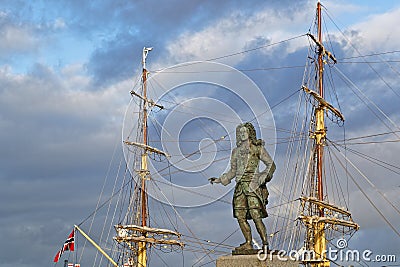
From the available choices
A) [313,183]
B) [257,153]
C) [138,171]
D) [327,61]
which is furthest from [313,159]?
[257,153]

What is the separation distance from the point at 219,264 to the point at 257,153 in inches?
189

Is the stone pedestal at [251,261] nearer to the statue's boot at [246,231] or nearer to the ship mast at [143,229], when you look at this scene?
the statue's boot at [246,231]

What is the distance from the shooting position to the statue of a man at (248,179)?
31.5m

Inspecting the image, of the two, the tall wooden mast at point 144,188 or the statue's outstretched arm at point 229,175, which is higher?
the tall wooden mast at point 144,188

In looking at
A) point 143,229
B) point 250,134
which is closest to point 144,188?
point 143,229

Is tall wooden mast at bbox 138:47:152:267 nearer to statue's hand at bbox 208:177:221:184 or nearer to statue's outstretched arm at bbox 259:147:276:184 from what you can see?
statue's hand at bbox 208:177:221:184

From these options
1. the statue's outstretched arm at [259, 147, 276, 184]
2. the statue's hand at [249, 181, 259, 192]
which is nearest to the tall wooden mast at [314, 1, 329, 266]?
the statue's outstretched arm at [259, 147, 276, 184]

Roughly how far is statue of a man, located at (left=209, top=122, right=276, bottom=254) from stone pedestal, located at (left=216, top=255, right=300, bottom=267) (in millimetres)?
779

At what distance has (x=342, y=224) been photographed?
7456cm

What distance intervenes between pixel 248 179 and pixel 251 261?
3.52 meters

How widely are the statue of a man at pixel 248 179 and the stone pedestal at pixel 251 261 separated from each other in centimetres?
78

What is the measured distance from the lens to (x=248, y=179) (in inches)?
1250

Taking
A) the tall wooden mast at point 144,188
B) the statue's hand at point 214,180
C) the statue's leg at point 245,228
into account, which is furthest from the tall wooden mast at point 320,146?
the statue's leg at point 245,228

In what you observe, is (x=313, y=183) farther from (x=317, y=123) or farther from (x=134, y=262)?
(x=134, y=262)
